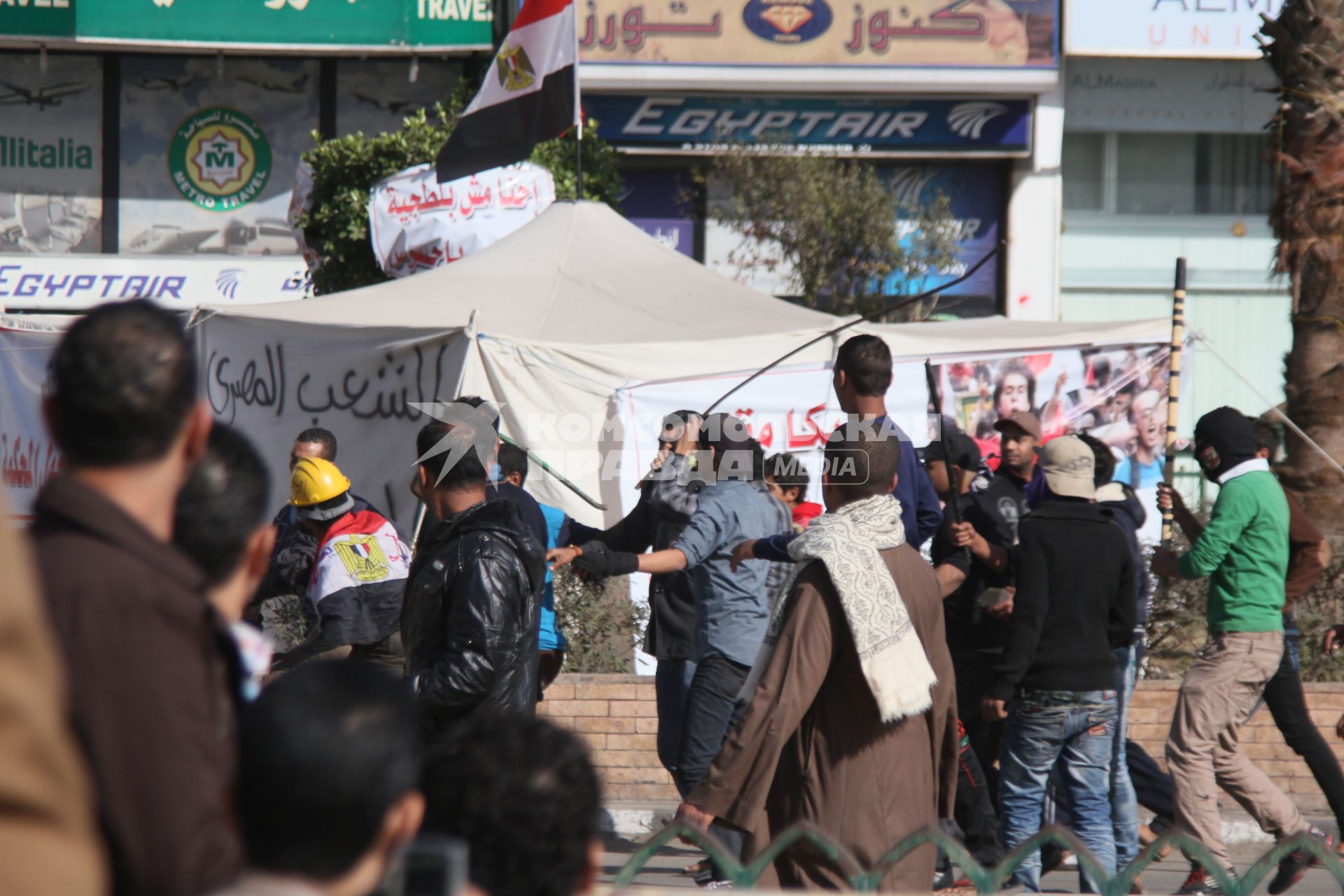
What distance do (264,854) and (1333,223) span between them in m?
8.65

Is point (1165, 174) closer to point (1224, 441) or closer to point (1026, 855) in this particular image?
point (1224, 441)

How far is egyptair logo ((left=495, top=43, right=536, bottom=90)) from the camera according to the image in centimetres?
943

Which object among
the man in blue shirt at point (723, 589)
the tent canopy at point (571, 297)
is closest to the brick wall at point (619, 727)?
the man in blue shirt at point (723, 589)

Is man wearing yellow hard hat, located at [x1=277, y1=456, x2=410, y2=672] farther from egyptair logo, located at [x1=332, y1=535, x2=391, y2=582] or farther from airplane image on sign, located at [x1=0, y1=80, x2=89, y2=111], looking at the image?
airplane image on sign, located at [x1=0, y1=80, x2=89, y2=111]

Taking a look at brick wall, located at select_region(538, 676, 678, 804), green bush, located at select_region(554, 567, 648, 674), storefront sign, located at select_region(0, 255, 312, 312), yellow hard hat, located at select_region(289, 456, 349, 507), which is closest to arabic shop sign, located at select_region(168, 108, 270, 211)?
storefront sign, located at select_region(0, 255, 312, 312)

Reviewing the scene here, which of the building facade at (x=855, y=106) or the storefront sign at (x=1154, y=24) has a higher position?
the storefront sign at (x=1154, y=24)

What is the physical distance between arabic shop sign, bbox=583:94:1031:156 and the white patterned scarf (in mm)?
14401

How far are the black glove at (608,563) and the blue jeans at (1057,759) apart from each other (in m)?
1.47

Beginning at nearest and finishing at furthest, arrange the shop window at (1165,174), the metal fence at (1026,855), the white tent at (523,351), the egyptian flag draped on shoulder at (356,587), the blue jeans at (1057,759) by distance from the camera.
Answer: the metal fence at (1026,855), the egyptian flag draped on shoulder at (356,587), the blue jeans at (1057,759), the white tent at (523,351), the shop window at (1165,174)

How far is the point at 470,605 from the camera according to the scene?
3.94m

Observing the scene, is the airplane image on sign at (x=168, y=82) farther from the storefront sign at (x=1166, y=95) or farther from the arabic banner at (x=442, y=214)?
the storefront sign at (x=1166, y=95)

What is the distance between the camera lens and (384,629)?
15.4ft

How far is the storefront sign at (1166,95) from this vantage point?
18.3 m

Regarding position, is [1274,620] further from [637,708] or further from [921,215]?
[921,215]
